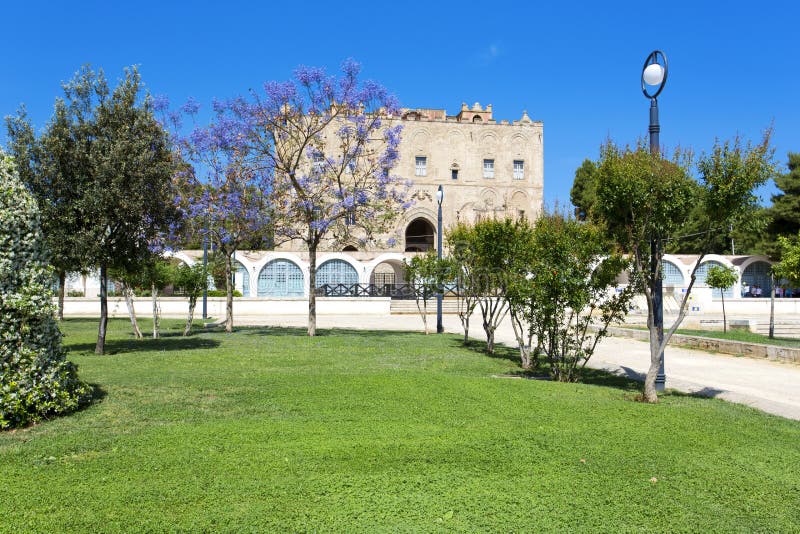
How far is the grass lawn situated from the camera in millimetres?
4043

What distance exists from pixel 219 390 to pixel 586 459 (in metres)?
4.58

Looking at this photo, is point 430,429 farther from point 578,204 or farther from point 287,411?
point 578,204

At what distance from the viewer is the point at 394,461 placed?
496 cm

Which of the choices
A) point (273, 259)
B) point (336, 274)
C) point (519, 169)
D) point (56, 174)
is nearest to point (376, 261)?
point (336, 274)

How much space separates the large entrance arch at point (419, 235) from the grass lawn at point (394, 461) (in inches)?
1602

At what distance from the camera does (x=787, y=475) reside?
16.4 feet

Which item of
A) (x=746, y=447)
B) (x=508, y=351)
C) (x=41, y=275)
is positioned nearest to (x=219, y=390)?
(x=41, y=275)

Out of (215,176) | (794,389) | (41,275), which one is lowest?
(794,389)

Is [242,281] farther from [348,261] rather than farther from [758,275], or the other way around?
[758,275]

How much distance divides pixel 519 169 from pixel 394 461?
1802 inches

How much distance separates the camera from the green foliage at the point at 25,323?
19.4 ft

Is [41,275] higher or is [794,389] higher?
[41,275]

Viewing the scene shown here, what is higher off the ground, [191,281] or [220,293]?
[191,281]

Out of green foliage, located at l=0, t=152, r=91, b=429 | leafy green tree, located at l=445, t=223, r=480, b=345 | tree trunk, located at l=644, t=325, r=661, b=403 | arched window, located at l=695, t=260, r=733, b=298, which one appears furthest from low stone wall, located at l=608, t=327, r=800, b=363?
arched window, located at l=695, t=260, r=733, b=298
